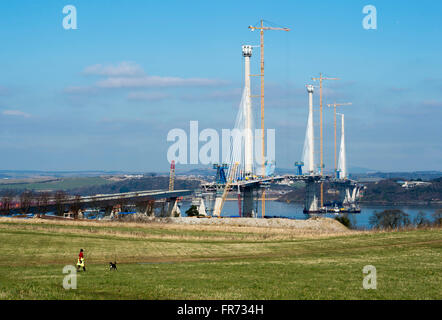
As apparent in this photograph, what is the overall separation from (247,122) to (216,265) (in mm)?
70930

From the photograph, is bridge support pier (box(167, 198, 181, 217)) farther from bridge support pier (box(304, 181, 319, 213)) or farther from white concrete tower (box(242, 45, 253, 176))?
bridge support pier (box(304, 181, 319, 213))

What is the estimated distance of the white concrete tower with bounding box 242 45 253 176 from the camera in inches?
3799

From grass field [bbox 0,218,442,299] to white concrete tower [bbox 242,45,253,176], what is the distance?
Result: 4948 cm

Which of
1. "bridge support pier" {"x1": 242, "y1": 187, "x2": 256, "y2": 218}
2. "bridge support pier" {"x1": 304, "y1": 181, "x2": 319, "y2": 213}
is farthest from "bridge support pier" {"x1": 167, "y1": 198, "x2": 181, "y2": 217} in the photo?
"bridge support pier" {"x1": 304, "y1": 181, "x2": 319, "y2": 213}

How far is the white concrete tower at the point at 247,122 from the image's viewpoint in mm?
96500

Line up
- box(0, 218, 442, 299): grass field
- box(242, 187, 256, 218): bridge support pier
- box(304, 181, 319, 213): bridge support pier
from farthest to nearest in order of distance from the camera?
box(304, 181, 319, 213): bridge support pier → box(242, 187, 256, 218): bridge support pier → box(0, 218, 442, 299): grass field

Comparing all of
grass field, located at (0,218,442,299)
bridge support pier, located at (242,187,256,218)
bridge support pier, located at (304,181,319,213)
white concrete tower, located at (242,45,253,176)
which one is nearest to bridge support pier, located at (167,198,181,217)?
bridge support pier, located at (242,187,256,218)

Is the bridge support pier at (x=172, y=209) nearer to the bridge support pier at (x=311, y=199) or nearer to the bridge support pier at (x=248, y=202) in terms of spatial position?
the bridge support pier at (x=248, y=202)

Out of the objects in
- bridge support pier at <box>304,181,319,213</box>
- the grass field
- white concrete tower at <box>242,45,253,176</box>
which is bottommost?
bridge support pier at <box>304,181,319,213</box>

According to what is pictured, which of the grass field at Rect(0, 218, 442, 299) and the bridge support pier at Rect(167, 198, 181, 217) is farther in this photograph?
the bridge support pier at Rect(167, 198, 181, 217)

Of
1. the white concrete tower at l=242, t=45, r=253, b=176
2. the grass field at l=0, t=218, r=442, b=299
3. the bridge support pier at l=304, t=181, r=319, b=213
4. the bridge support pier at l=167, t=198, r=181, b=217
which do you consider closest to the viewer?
the grass field at l=0, t=218, r=442, b=299

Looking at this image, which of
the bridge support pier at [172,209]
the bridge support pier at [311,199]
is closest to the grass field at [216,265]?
the bridge support pier at [172,209]

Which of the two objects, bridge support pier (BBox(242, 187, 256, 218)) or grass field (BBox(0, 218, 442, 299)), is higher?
grass field (BBox(0, 218, 442, 299))

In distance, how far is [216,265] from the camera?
87.3 ft
